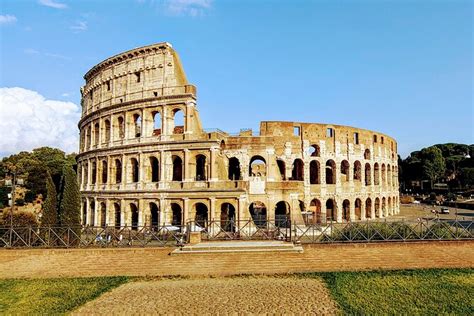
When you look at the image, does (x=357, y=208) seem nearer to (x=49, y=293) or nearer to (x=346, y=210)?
(x=346, y=210)

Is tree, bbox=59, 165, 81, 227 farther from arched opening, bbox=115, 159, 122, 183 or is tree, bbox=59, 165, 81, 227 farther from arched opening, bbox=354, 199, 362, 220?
arched opening, bbox=354, 199, 362, 220

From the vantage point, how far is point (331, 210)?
33906 mm

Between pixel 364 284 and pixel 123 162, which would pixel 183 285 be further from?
pixel 123 162

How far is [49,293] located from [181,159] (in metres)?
18.6

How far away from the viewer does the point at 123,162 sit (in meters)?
30.2

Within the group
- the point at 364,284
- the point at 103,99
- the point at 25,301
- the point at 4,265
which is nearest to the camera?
the point at 25,301

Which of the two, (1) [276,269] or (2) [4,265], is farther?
(2) [4,265]

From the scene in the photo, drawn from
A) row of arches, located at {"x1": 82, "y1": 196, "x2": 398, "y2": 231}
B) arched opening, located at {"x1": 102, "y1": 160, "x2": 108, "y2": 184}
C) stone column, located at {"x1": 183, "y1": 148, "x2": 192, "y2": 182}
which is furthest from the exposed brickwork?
arched opening, located at {"x1": 102, "y1": 160, "x2": 108, "y2": 184}

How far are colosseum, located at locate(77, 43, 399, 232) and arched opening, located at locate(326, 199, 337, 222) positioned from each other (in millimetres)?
206

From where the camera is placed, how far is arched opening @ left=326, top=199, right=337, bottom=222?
1299 inches

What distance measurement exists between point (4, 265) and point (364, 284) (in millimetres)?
15495

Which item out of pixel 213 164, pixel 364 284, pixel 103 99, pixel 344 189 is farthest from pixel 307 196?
pixel 103 99

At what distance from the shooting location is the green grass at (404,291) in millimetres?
9234

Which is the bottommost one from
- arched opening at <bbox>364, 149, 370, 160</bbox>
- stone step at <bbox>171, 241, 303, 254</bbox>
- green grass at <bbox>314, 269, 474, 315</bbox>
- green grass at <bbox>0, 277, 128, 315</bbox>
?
green grass at <bbox>0, 277, 128, 315</bbox>
